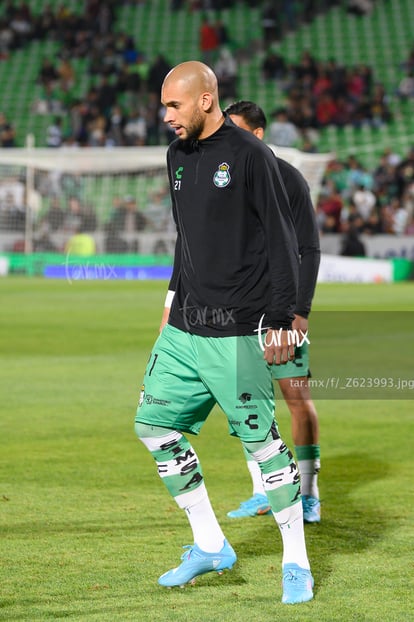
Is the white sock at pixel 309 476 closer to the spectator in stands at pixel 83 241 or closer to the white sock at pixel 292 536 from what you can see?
the white sock at pixel 292 536

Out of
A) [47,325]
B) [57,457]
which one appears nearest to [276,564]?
[57,457]

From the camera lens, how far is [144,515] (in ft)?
20.3

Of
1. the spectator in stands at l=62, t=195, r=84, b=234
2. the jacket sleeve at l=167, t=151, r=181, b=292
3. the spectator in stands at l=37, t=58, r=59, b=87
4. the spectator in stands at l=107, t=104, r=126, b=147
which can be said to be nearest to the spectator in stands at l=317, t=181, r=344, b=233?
the spectator in stands at l=62, t=195, r=84, b=234

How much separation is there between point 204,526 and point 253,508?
1304mm

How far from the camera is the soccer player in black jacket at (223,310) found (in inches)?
183

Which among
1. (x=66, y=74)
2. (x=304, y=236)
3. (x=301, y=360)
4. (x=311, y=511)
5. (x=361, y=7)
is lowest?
(x=311, y=511)

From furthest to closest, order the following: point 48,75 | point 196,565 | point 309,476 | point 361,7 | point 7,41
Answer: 1. point 7,41
2. point 361,7
3. point 48,75
4. point 309,476
5. point 196,565

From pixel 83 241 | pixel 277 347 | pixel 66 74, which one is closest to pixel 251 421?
pixel 277 347

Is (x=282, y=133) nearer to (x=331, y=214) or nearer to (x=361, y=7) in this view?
(x=331, y=214)

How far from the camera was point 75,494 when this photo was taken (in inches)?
262

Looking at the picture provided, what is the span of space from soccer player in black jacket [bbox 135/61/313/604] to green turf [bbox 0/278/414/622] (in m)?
0.24

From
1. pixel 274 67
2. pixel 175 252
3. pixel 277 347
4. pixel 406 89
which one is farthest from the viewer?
pixel 274 67

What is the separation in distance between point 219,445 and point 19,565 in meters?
3.35

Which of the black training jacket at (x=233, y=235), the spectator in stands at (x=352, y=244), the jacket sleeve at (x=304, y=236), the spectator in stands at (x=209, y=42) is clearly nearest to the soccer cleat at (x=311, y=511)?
the jacket sleeve at (x=304, y=236)
